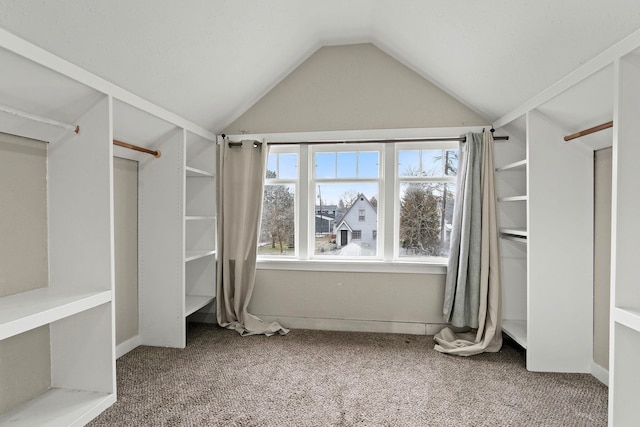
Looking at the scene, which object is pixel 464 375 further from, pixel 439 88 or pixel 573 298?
pixel 439 88

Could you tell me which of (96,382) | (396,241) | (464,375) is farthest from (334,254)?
(96,382)

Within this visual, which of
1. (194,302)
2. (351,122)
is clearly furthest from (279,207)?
(194,302)

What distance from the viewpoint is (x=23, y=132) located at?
176cm

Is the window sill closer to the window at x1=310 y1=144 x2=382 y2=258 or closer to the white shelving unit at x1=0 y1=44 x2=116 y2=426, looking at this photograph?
the window at x1=310 y1=144 x2=382 y2=258

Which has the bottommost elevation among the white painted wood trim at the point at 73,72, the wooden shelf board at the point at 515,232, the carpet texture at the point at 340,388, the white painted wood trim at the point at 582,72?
the carpet texture at the point at 340,388

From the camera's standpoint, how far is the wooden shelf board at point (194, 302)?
2.94 meters

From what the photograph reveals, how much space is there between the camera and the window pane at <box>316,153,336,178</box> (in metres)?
3.44

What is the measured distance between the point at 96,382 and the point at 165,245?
111 centimetres

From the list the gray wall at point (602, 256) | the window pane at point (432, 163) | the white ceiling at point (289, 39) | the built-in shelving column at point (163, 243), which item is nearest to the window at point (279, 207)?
the white ceiling at point (289, 39)

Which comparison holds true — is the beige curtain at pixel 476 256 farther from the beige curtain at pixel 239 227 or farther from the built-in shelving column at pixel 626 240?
the beige curtain at pixel 239 227

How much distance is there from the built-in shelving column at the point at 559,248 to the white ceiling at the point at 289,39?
1.54ft

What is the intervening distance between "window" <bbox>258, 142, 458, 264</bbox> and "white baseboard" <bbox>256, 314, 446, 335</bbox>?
2.00 ft

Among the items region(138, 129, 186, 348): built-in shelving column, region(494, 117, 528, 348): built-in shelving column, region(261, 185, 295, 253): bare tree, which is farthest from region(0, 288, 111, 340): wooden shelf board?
region(494, 117, 528, 348): built-in shelving column

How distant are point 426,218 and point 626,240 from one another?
1.80 m
